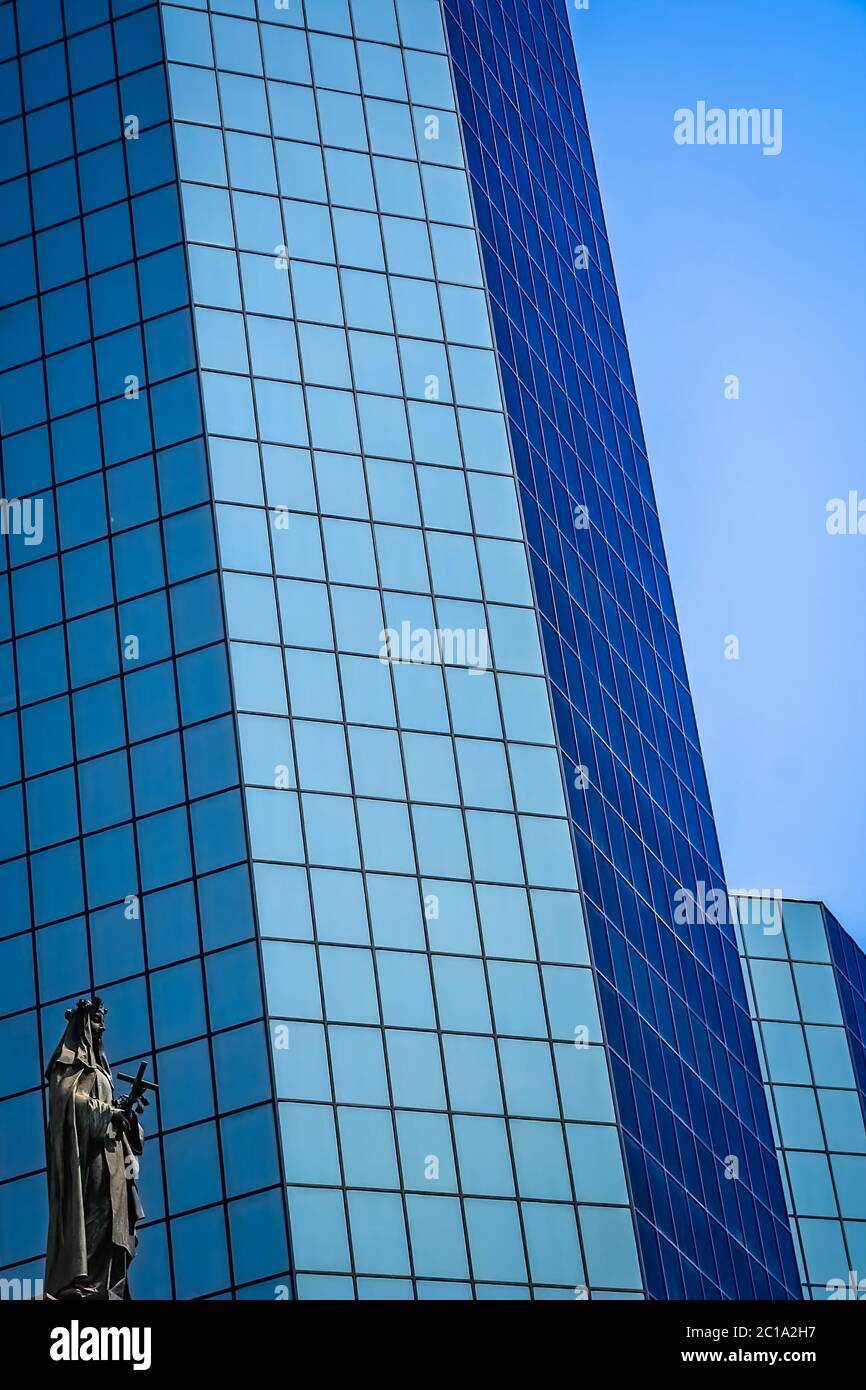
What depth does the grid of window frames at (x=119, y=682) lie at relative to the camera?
204 feet

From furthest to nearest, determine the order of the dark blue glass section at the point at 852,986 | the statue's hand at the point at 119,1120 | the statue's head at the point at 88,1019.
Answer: the dark blue glass section at the point at 852,986 → the statue's head at the point at 88,1019 → the statue's hand at the point at 119,1120

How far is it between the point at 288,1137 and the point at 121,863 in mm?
11321

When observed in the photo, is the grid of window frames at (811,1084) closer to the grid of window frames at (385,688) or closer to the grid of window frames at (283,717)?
the grid of window frames at (385,688)

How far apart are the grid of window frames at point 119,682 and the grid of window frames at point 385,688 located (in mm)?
1095

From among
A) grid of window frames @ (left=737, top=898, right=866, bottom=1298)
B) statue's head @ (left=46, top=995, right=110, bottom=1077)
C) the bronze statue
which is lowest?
the bronze statue

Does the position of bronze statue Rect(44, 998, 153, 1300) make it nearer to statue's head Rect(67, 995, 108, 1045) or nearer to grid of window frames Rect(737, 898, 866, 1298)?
statue's head Rect(67, 995, 108, 1045)

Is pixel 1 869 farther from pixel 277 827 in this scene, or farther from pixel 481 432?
pixel 481 432

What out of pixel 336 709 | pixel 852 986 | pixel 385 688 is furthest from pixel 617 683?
pixel 852 986

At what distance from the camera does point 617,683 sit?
81625 mm

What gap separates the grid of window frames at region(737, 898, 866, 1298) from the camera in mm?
92562

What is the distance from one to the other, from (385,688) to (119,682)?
8394 millimetres

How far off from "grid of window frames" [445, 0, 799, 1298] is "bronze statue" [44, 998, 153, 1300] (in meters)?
36.6

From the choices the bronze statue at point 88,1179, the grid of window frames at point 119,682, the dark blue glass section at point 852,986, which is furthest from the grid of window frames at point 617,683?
the bronze statue at point 88,1179

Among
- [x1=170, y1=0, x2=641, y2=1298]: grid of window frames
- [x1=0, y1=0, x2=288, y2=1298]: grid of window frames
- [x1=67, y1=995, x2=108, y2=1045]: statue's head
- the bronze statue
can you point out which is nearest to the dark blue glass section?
[x1=170, y1=0, x2=641, y2=1298]: grid of window frames
